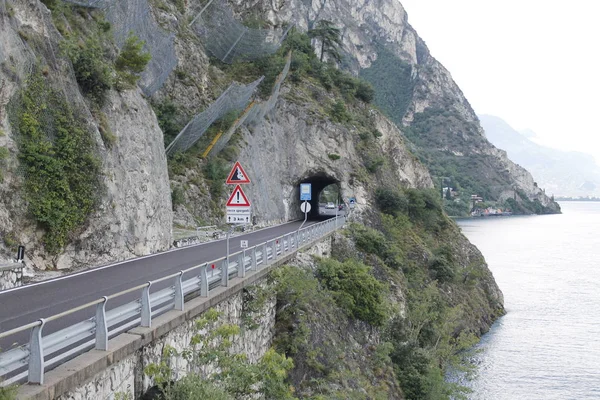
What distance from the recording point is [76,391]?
6.07m

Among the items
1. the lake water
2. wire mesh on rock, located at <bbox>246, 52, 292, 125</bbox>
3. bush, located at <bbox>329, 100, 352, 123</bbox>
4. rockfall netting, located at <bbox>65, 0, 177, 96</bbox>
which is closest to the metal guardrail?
rockfall netting, located at <bbox>65, 0, 177, 96</bbox>

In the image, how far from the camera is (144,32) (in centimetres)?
2894

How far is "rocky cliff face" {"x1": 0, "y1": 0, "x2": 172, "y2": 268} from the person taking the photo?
1391 centimetres

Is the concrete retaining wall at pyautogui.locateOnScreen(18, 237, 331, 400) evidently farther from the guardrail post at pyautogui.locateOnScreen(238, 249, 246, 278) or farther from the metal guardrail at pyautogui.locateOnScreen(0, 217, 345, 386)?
the guardrail post at pyautogui.locateOnScreen(238, 249, 246, 278)

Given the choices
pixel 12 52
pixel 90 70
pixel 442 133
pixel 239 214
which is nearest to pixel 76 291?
pixel 239 214

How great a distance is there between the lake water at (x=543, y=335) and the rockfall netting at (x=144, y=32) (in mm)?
25057

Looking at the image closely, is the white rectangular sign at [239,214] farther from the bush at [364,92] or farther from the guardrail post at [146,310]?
the bush at [364,92]

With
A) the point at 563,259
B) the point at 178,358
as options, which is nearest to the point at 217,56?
the point at 178,358

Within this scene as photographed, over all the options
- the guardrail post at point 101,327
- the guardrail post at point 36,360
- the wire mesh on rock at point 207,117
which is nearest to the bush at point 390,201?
the wire mesh on rock at point 207,117

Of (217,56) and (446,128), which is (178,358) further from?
(446,128)

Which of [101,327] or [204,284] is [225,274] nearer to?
[204,284]

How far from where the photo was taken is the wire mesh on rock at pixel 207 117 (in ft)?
104

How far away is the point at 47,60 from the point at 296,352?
1203 centimetres

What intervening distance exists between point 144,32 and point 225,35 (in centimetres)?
1628
